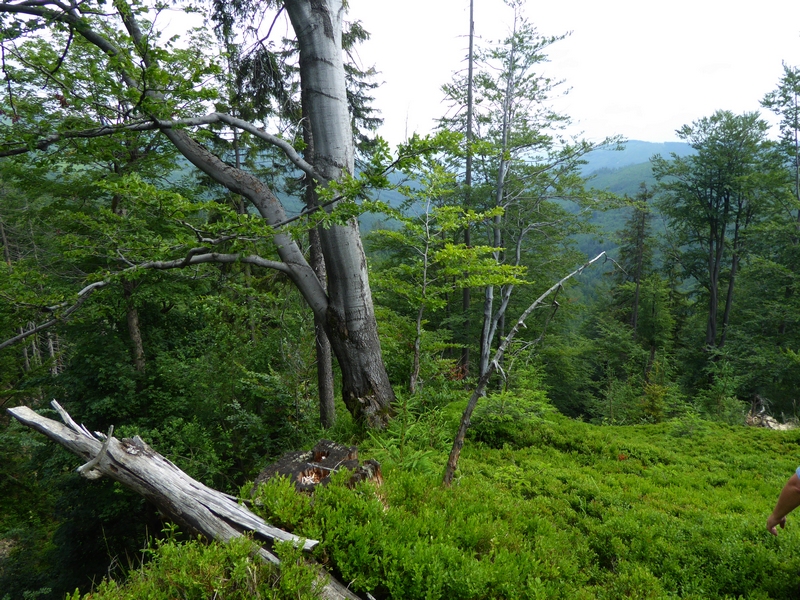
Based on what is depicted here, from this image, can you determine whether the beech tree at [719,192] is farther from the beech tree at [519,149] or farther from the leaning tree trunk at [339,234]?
the leaning tree trunk at [339,234]

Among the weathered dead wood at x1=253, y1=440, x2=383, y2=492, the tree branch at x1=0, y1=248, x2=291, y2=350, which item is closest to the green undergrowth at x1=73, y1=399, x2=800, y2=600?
the weathered dead wood at x1=253, y1=440, x2=383, y2=492

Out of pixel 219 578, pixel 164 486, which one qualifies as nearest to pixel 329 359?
pixel 164 486

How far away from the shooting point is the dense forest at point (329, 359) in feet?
9.86

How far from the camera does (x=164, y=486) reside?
9.41 feet

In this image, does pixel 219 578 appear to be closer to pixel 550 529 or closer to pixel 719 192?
pixel 550 529

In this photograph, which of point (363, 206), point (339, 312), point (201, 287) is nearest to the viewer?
point (363, 206)

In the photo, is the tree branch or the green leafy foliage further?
the tree branch

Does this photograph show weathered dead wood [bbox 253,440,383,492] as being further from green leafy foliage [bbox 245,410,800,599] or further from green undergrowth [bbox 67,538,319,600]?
green undergrowth [bbox 67,538,319,600]

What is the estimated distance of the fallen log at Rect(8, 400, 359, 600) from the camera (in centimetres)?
263

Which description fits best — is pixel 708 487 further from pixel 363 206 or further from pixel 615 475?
pixel 363 206

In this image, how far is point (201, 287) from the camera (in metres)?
11.0

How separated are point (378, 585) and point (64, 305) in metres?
5.00

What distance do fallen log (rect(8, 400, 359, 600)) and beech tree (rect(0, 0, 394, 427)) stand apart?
7.05ft

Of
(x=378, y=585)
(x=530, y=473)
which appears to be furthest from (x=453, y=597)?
(x=530, y=473)
